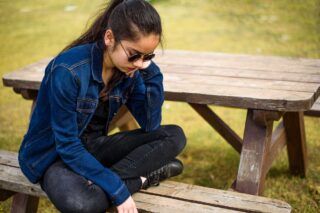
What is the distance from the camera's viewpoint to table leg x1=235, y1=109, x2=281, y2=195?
2248 mm

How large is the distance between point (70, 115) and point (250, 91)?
943 millimetres

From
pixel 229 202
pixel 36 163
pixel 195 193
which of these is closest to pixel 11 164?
pixel 36 163

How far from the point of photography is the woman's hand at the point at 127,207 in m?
1.94

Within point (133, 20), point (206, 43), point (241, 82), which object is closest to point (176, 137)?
point (241, 82)

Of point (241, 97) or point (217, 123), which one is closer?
point (241, 97)

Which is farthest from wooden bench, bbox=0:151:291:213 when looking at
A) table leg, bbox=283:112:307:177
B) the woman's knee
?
table leg, bbox=283:112:307:177

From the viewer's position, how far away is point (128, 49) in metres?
2.00

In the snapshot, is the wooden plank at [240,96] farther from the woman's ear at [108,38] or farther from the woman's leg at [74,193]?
the woman's leg at [74,193]

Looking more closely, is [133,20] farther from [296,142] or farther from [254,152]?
[296,142]

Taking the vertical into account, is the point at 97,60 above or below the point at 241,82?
above

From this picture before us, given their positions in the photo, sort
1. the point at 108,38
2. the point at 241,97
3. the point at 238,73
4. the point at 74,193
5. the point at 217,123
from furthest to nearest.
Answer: the point at 217,123
the point at 238,73
the point at 241,97
the point at 108,38
the point at 74,193

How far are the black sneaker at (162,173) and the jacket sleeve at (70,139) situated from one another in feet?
0.74

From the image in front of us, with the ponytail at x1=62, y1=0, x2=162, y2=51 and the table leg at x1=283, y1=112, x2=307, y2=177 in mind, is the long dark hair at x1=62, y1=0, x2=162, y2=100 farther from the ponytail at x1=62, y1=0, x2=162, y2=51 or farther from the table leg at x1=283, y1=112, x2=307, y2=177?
the table leg at x1=283, y1=112, x2=307, y2=177

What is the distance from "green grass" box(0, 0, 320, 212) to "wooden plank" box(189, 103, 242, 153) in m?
0.44
